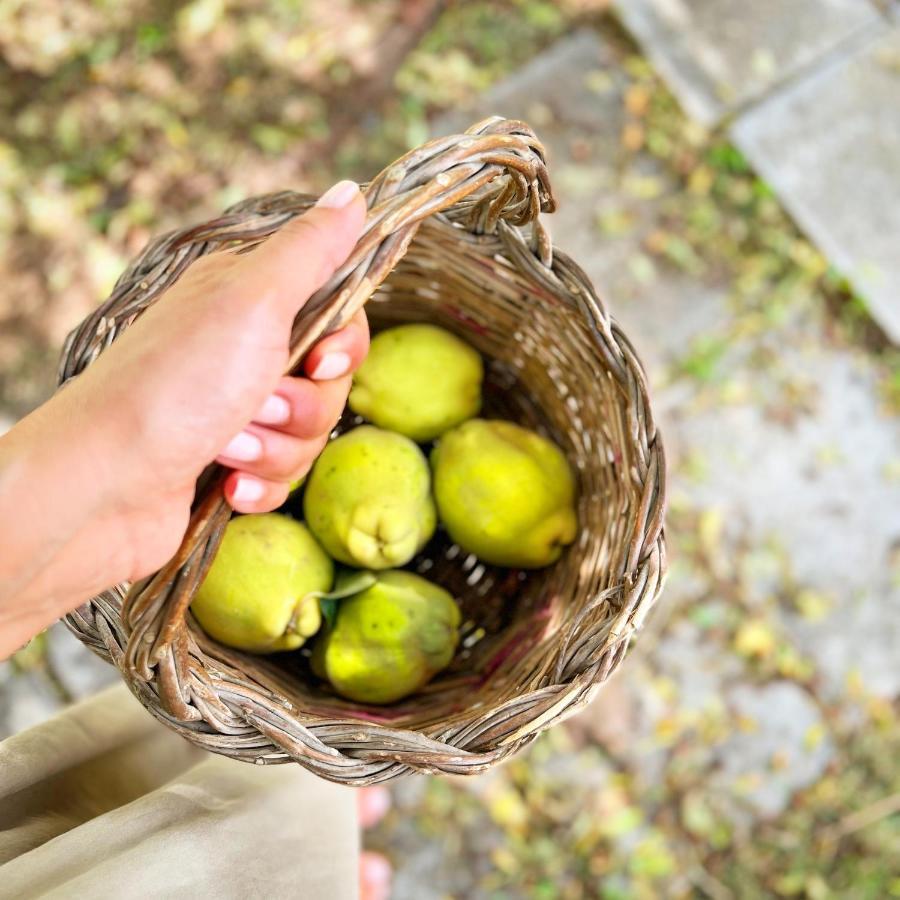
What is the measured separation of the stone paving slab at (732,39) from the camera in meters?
1.93

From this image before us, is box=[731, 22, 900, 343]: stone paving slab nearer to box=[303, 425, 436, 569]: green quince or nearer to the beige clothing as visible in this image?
box=[303, 425, 436, 569]: green quince

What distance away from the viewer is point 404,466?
1105mm

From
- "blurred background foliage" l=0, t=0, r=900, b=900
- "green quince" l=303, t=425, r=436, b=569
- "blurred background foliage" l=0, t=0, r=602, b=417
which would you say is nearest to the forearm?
"green quince" l=303, t=425, r=436, b=569

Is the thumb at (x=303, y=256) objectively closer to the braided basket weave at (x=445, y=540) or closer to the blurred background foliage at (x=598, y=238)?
the braided basket weave at (x=445, y=540)

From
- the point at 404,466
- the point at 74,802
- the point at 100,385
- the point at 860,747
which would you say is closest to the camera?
the point at 100,385

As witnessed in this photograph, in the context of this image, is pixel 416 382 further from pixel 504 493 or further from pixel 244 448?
pixel 244 448

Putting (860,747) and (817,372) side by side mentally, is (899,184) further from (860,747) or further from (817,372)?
(860,747)

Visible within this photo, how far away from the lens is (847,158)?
1925mm

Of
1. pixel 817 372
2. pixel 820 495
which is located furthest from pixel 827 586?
pixel 817 372

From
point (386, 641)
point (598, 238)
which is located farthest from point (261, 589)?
point (598, 238)

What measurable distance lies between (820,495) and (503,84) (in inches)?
43.4

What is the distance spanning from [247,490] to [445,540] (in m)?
0.53

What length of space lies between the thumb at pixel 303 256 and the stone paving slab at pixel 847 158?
1.46 m

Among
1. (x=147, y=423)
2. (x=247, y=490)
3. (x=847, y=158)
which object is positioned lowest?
(x=847, y=158)
